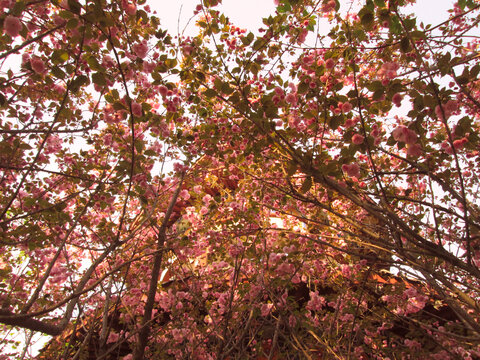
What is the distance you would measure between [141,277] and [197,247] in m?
1.33

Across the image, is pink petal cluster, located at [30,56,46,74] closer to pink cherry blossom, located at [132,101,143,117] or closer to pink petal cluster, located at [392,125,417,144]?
pink cherry blossom, located at [132,101,143,117]

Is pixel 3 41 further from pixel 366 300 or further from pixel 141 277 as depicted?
pixel 366 300

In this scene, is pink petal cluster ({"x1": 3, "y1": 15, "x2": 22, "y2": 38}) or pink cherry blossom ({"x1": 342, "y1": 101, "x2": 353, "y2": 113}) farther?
pink cherry blossom ({"x1": 342, "y1": 101, "x2": 353, "y2": 113})

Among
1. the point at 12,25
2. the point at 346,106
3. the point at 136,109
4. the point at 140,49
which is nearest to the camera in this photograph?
the point at 12,25

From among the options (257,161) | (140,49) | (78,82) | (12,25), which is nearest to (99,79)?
(78,82)

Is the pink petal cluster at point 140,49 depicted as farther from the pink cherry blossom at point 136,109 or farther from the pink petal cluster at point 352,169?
the pink petal cluster at point 352,169

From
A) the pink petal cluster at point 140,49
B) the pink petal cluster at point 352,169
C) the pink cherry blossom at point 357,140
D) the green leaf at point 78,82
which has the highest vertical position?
the pink petal cluster at point 140,49

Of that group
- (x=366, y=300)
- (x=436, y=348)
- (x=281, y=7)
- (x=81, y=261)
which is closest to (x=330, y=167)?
(x=281, y=7)

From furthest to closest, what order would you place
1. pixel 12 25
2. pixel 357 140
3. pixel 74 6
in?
pixel 357 140 → pixel 12 25 → pixel 74 6

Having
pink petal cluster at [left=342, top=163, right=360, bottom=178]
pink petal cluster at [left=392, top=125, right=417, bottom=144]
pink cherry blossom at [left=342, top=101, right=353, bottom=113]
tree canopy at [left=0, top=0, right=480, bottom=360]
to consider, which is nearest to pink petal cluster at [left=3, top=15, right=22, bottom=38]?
tree canopy at [left=0, top=0, right=480, bottom=360]

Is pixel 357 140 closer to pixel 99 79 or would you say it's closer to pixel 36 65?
pixel 99 79

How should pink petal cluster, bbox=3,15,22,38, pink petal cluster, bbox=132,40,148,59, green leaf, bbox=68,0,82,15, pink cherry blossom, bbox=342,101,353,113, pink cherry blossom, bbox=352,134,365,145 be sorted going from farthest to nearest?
1. pink petal cluster, bbox=132,40,148,59
2. pink cherry blossom, bbox=342,101,353,113
3. pink cherry blossom, bbox=352,134,365,145
4. pink petal cluster, bbox=3,15,22,38
5. green leaf, bbox=68,0,82,15

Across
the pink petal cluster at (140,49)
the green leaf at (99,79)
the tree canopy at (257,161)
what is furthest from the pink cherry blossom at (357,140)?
the pink petal cluster at (140,49)

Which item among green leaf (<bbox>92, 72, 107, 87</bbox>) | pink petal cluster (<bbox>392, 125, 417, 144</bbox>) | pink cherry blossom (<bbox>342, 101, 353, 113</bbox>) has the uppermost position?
green leaf (<bbox>92, 72, 107, 87</bbox>)
